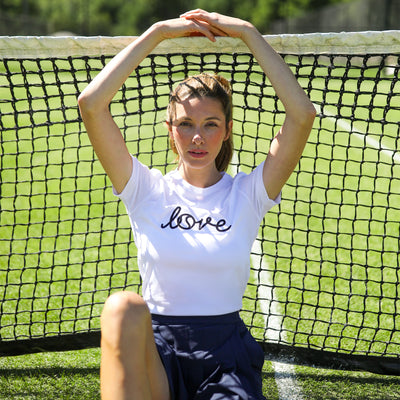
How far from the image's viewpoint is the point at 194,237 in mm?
2654

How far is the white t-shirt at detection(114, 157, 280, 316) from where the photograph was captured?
8.62ft

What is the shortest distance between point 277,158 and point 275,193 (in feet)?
0.55

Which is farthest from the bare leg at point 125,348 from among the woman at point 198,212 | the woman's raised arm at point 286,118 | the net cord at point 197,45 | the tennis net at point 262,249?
the net cord at point 197,45

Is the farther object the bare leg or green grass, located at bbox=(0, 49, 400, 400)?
green grass, located at bbox=(0, 49, 400, 400)

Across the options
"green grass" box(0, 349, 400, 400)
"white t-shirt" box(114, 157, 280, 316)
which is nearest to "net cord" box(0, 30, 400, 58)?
"white t-shirt" box(114, 157, 280, 316)

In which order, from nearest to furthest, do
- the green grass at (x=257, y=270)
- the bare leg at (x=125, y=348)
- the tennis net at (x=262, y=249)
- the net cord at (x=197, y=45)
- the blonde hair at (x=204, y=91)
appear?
the bare leg at (x=125, y=348), the blonde hair at (x=204, y=91), the net cord at (x=197, y=45), the tennis net at (x=262, y=249), the green grass at (x=257, y=270)

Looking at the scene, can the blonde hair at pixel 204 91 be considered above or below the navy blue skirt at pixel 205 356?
above

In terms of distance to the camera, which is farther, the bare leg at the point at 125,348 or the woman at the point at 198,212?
the woman at the point at 198,212

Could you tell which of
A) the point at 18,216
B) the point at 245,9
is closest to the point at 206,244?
the point at 18,216

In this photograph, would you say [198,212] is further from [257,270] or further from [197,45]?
[257,270]

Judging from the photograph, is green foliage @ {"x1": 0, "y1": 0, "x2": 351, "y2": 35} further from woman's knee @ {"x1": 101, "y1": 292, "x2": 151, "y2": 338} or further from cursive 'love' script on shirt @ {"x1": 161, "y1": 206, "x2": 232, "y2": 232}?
woman's knee @ {"x1": 101, "y1": 292, "x2": 151, "y2": 338}

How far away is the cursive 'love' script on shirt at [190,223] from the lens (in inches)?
106

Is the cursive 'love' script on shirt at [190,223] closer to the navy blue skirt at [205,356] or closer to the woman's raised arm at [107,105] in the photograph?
the woman's raised arm at [107,105]

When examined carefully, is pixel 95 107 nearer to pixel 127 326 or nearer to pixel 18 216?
pixel 127 326
